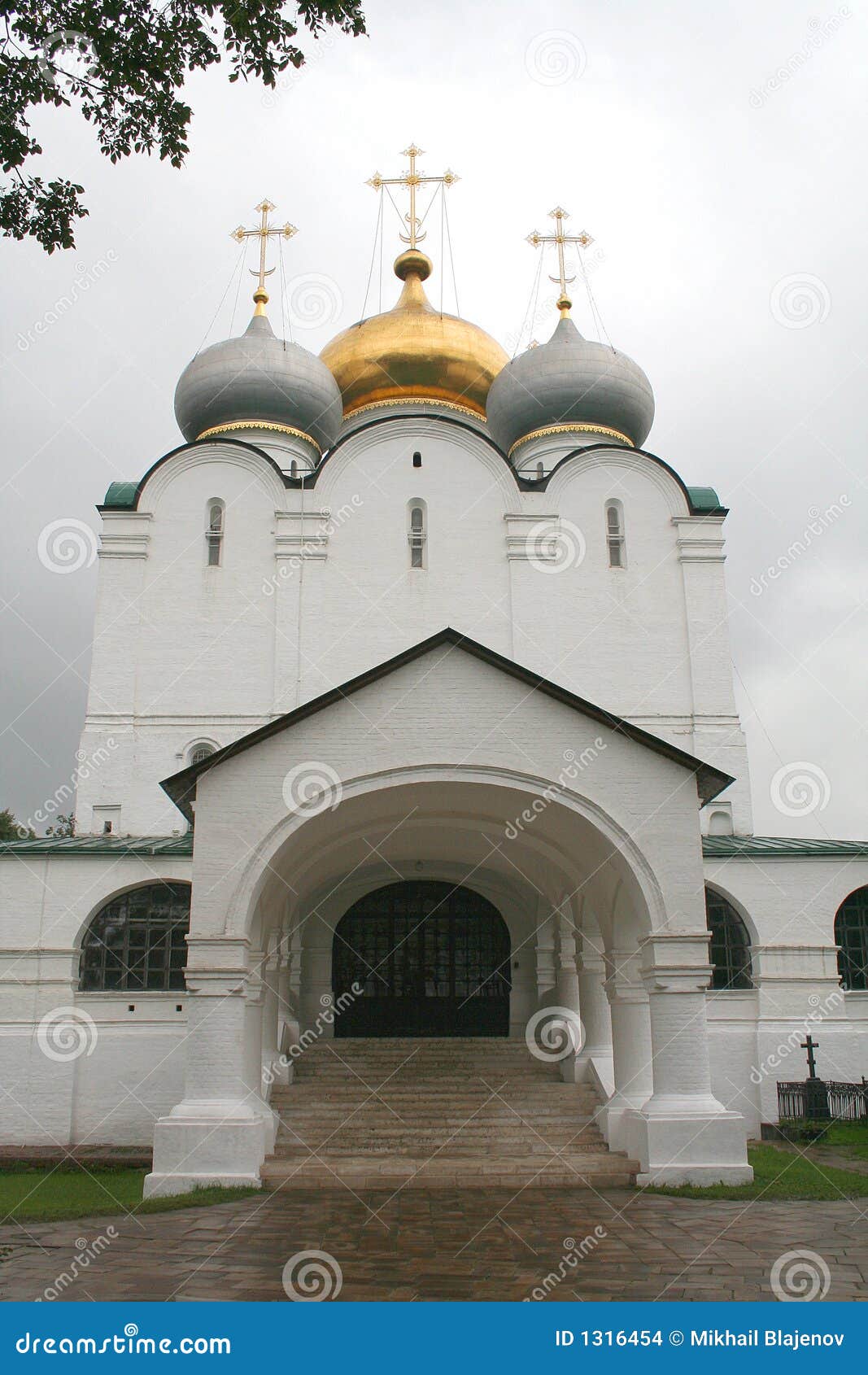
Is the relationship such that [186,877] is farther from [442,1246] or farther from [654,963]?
[442,1246]

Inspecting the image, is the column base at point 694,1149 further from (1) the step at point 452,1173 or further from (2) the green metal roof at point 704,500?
(2) the green metal roof at point 704,500

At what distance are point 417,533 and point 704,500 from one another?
4.53 m

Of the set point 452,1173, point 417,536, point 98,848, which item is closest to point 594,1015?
point 452,1173

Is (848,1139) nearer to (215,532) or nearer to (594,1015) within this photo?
(594,1015)

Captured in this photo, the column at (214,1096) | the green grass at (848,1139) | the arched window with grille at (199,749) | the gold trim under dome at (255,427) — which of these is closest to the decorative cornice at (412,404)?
the gold trim under dome at (255,427)

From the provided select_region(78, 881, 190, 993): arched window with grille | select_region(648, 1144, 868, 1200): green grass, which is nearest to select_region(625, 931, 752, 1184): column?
select_region(648, 1144, 868, 1200): green grass

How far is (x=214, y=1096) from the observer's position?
905 centimetres

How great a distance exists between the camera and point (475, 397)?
21766 millimetres

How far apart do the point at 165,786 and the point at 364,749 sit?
5.73ft

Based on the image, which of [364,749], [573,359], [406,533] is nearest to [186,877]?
[364,749]

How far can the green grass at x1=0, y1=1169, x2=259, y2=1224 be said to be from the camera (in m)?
8.04

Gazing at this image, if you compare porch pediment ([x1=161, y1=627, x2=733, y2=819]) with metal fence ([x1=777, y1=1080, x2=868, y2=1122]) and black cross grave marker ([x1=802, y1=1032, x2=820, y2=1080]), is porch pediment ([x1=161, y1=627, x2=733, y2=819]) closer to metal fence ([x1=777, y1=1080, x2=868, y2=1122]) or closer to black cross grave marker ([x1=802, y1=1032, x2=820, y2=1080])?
black cross grave marker ([x1=802, y1=1032, x2=820, y2=1080])

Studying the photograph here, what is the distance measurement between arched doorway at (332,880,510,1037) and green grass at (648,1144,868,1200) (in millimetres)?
4814

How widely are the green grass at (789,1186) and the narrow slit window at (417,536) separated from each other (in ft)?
30.6
